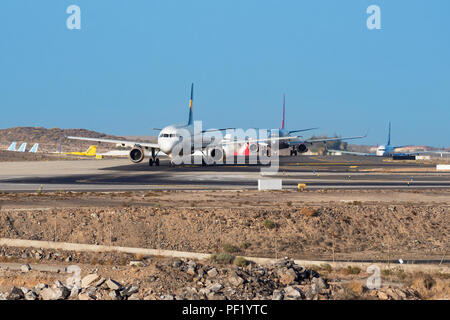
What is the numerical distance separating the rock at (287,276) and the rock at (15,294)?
26.0ft

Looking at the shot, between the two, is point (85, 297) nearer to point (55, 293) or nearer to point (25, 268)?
point (55, 293)

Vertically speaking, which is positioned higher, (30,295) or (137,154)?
(137,154)

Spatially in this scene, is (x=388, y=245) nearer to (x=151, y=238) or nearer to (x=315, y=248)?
(x=315, y=248)

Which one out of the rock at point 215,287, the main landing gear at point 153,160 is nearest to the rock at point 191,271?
the rock at point 215,287

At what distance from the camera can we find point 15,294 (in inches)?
A: 707

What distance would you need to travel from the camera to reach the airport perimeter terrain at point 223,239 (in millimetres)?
19219

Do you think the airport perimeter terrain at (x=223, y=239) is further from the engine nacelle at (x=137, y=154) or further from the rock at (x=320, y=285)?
the engine nacelle at (x=137, y=154)

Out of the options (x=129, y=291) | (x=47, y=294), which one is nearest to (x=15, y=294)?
(x=47, y=294)

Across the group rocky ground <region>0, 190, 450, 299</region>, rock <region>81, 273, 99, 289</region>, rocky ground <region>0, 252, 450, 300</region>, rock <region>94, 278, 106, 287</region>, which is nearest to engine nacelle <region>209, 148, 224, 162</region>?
rocky ground <region>0, 190, 450, 299</region>

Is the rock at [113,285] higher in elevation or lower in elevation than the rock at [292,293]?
higher

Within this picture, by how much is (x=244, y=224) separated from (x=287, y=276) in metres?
13.6

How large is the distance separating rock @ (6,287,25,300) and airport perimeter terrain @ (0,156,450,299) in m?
0.33

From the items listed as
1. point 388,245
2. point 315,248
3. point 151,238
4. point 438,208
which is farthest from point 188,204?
point 438,208
